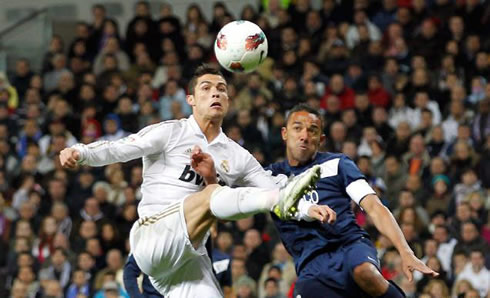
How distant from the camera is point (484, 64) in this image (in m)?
15.0

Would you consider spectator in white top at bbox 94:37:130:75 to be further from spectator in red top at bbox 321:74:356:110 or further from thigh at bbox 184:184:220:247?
thigh at bbox 184:184:220:247

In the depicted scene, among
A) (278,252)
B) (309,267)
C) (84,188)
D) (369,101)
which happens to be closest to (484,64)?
(369,101)

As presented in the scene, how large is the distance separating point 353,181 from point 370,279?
0.71 metres

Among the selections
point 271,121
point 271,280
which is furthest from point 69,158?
point 271,121

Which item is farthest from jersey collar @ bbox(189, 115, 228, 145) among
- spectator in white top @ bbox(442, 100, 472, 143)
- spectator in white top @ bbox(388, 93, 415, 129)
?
spectator in white top @ bbox(388, 93, 415, 129)

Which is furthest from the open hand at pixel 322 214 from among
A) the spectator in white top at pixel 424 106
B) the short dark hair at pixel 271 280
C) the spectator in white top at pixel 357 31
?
the spectator in white top at pixel 357 31

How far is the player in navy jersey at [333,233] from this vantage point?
7527 mm

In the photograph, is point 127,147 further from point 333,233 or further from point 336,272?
point 336,272

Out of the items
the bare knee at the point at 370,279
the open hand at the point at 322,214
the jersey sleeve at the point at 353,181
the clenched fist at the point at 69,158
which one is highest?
the clenched fist at the point at 69,158

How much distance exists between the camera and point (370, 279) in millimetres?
7484

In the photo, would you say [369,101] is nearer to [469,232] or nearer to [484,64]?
[484,64]

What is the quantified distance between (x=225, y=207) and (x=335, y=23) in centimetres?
993

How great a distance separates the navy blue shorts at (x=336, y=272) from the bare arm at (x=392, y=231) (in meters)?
0.29

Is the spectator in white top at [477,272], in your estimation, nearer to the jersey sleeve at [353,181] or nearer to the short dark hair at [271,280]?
the short dark hair at [271,280]
